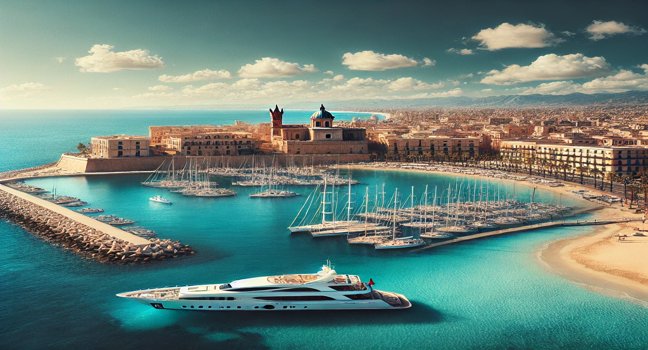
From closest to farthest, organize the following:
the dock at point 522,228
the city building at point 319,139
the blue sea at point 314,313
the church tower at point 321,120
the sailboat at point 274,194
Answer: the blue sea at point 314,313, the dock at point 522,228, the sailboat at point 274,194, the city building at point 319,139, the church tower at point 321,120

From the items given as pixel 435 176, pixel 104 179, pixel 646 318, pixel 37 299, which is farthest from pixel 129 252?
pixel 435 176

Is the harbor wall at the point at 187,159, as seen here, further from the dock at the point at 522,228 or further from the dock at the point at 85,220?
the dock at the point at 522,228

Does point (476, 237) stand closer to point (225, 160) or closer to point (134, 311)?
point (134, 311)

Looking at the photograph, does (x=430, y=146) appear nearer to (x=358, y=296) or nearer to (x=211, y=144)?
(x=211, y=144)

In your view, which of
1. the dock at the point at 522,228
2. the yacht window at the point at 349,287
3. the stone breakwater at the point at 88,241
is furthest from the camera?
the dock at the point at 522,228

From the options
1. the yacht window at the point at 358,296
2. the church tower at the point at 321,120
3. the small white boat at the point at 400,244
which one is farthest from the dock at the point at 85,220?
the church tower at the point at 321,120

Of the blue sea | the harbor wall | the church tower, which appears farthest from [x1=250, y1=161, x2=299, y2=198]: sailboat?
the church tower

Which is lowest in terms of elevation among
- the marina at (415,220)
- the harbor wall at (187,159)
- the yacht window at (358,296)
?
the yacht window at (358,296)

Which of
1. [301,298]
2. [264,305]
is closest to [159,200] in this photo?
[264,305]
